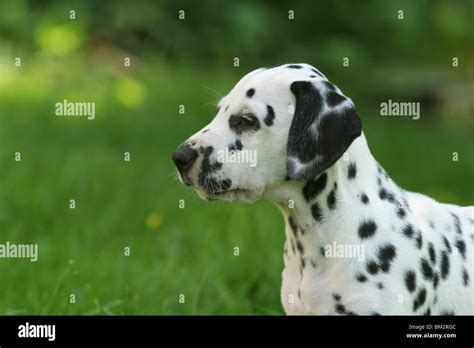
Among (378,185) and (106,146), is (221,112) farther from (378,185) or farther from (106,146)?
(106,146)

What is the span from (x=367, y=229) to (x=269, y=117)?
65 centimetres

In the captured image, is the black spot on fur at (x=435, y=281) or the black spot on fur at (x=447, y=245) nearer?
the black spot on fur at (x=435, y=281)

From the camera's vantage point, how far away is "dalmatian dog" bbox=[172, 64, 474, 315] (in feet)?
13.5

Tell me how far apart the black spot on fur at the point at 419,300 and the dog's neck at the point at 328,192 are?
0.43 m

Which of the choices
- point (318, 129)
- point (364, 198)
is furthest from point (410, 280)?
point (318, 129)

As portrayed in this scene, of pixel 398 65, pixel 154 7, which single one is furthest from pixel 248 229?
pixel 398 65

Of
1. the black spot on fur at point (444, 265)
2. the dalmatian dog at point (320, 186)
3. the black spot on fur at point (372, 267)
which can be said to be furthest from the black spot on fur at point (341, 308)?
the black spot on fur at point (444, 265)

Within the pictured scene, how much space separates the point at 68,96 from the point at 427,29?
19.8ft

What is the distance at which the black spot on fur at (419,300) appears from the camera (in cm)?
421

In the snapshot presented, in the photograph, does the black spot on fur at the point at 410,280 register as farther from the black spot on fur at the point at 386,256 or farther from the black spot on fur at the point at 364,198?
the black spot on fur at the point at 364,198

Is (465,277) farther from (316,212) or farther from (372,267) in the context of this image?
(316,212)

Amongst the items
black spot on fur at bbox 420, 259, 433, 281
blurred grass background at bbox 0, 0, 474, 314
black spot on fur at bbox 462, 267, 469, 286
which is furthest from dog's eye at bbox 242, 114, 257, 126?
blurred grass background at bbox 0, 0, 474, 314

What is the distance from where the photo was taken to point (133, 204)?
7.55 m

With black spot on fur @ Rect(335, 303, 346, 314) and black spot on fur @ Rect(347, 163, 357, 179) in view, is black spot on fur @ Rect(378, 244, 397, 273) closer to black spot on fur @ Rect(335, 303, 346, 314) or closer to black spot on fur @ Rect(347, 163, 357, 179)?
black spot on fur @ Rect(335, 303, 346, 314)
